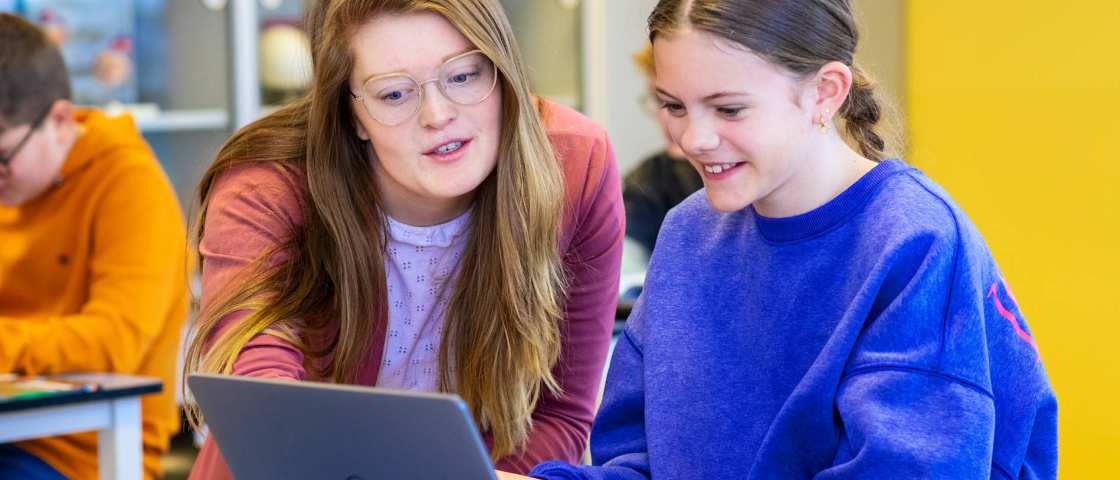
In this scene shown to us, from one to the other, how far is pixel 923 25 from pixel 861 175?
1.25 meters

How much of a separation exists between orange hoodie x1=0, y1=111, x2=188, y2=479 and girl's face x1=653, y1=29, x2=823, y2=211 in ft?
4.77

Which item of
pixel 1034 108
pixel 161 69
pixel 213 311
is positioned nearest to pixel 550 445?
pixel 213 311

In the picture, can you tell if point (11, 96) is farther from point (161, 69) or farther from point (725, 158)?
point (725, 158)

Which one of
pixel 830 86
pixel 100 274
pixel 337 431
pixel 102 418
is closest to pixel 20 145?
pixel 100 274

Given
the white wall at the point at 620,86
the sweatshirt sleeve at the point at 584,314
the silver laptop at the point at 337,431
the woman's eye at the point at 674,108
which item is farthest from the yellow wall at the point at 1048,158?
the white wall at the point at 620,86

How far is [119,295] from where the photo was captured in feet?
7.58

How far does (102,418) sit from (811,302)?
4.43 feet

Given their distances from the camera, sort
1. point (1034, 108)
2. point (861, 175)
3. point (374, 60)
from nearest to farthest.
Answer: point (861, 175) → point (374, 60) → point (1034, 108)

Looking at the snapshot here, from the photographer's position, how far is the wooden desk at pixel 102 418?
77.2 inches

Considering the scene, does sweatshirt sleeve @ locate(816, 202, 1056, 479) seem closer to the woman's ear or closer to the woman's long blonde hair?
the woman's ear

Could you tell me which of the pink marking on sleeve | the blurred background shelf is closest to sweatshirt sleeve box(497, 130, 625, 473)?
the pink marking on sleeve

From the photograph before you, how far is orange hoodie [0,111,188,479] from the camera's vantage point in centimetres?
227

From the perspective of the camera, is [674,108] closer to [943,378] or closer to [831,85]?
[831,85]

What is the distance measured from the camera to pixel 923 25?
232 centimetres
